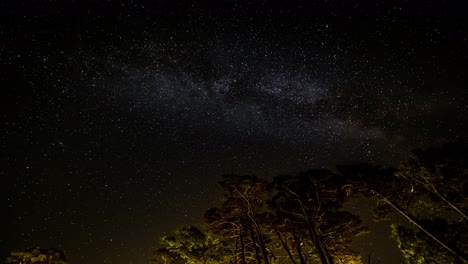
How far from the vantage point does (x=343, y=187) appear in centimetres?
2047

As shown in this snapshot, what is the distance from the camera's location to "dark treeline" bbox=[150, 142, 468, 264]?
736 inches

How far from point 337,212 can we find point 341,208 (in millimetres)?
429

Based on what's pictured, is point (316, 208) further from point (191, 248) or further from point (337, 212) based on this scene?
point (191, 248)

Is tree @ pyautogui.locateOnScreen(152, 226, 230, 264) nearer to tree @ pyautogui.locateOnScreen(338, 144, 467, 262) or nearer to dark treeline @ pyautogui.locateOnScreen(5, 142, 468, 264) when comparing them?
dark treeline @ pyautogui.locateOnScreen(5, 142, 468, 264)

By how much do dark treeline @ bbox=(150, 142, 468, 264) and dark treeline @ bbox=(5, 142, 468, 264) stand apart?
0.04m

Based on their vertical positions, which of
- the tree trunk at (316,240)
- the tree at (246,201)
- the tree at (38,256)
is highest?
the tree at (38,256)

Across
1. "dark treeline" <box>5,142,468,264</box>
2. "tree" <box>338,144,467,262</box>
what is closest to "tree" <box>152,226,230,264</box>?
"dark treeline" <box>5,142,468,264</box>

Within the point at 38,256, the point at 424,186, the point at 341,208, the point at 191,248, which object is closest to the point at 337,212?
the point at 341,208

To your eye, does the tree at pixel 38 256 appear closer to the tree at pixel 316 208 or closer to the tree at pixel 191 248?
the tree at pixel 191 248

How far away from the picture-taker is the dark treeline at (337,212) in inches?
738

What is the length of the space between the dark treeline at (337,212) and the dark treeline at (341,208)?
0.14ft

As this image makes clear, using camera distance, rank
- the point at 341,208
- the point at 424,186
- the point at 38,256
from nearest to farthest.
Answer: the point at 424,186, the point at 341,208, the point at 38,256

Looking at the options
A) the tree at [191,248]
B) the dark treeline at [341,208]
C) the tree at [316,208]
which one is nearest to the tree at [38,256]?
the tree at [191,248]

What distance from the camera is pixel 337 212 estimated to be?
2327 cm
